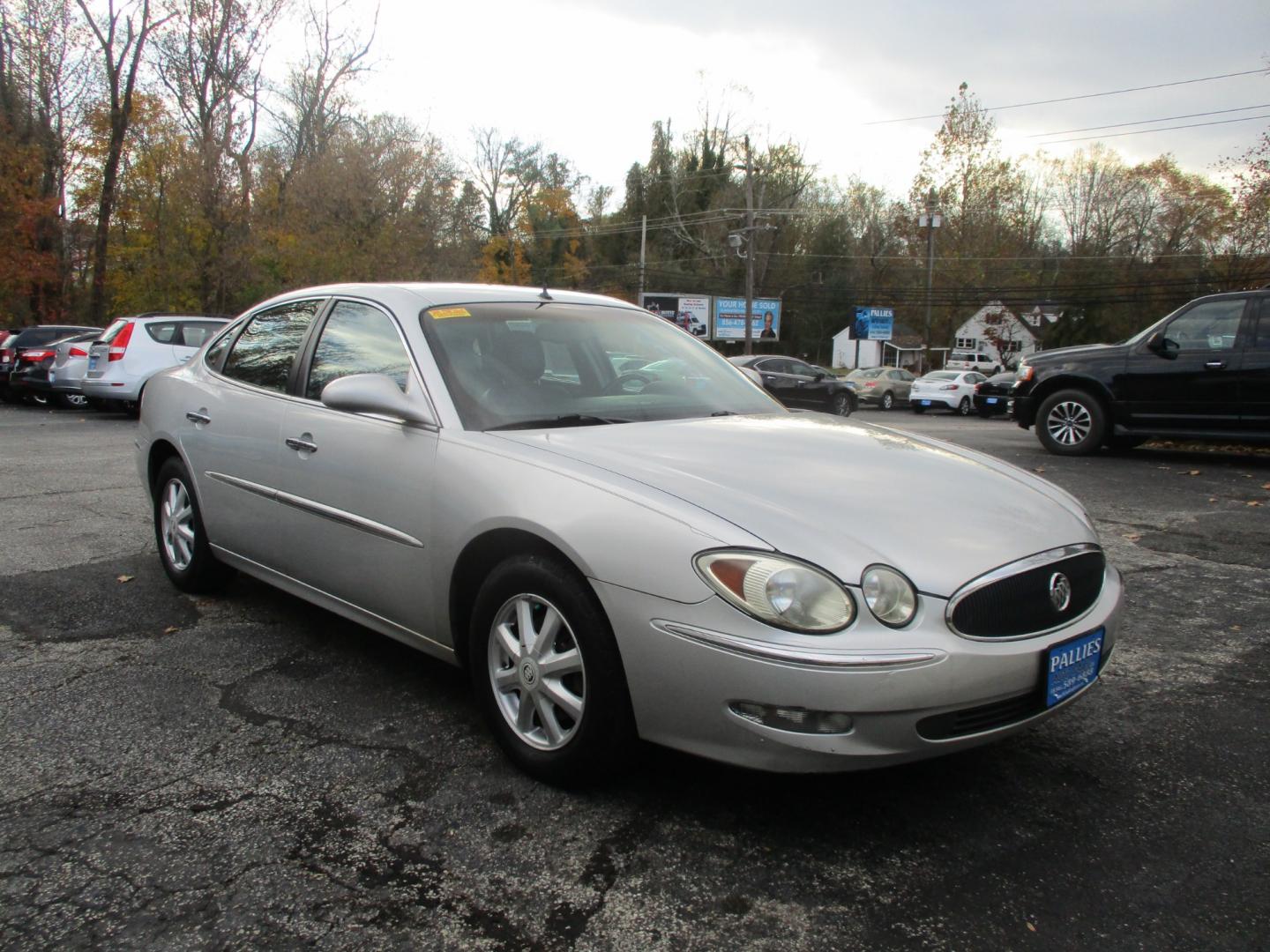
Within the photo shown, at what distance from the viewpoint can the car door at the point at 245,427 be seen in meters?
4.04

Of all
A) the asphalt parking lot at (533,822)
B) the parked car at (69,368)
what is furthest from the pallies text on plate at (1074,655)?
the parked car at (69,368)

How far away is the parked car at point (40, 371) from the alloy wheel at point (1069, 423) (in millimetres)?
15972

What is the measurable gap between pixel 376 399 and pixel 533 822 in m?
1.46

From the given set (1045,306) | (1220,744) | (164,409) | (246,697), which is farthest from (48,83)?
(1045,306)

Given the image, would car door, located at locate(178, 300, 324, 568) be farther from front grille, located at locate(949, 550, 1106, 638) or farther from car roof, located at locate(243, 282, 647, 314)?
front grille, located at locate(949, 550, 1106, 638)

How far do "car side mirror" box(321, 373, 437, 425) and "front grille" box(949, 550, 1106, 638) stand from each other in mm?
1763

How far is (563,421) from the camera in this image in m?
3.31

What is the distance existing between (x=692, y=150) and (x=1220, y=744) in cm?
6581

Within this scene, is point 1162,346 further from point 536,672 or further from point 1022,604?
point 536,672

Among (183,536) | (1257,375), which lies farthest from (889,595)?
(1257,375)

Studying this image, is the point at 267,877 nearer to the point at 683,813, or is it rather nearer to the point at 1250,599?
the point at 683,813

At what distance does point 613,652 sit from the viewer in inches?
102

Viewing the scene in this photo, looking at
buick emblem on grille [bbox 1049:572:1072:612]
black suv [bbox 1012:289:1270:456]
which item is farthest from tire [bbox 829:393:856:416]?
buick emblem on grille [bbox 1049:572:1072:612]

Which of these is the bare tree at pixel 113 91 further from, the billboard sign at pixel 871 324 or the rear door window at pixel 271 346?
the billboard sign at pixel 871 324
